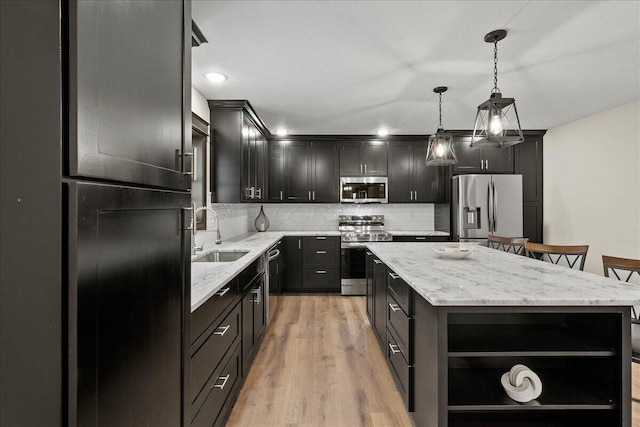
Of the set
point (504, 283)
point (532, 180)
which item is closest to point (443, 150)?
point (504, 283)

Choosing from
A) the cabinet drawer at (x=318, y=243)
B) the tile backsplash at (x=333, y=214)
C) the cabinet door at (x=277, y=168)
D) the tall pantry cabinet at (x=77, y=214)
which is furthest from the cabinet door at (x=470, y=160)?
the tall pantry cabinet at (x=77, y=214)

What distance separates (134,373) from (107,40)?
0.68m

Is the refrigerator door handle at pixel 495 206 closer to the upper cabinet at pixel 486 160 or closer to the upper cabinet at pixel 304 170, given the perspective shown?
the upper cabinet at pixel 486 160

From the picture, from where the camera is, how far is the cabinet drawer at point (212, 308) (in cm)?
135

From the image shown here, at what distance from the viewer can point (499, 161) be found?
16.8ft

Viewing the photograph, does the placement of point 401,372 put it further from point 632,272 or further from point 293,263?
point 293,263

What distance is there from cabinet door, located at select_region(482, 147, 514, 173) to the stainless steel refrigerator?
0.38 m

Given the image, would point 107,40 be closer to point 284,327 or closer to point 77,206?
point 77,206

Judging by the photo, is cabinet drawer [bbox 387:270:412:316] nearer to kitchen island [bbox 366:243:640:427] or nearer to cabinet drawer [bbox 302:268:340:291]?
kitchen island [bbox 366:243:640:427]

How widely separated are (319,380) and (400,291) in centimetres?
96

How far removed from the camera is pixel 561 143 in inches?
186

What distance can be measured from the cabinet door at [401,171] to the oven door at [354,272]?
1.11m

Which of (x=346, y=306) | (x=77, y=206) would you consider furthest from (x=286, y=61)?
(x=346, y=306)

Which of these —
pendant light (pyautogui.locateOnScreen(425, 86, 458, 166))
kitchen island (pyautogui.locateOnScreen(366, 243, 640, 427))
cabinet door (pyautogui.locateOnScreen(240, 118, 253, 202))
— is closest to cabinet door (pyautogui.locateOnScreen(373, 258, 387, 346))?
kitchen island (pyautogui.locateOnScreen(366, 243, 640, 427))
